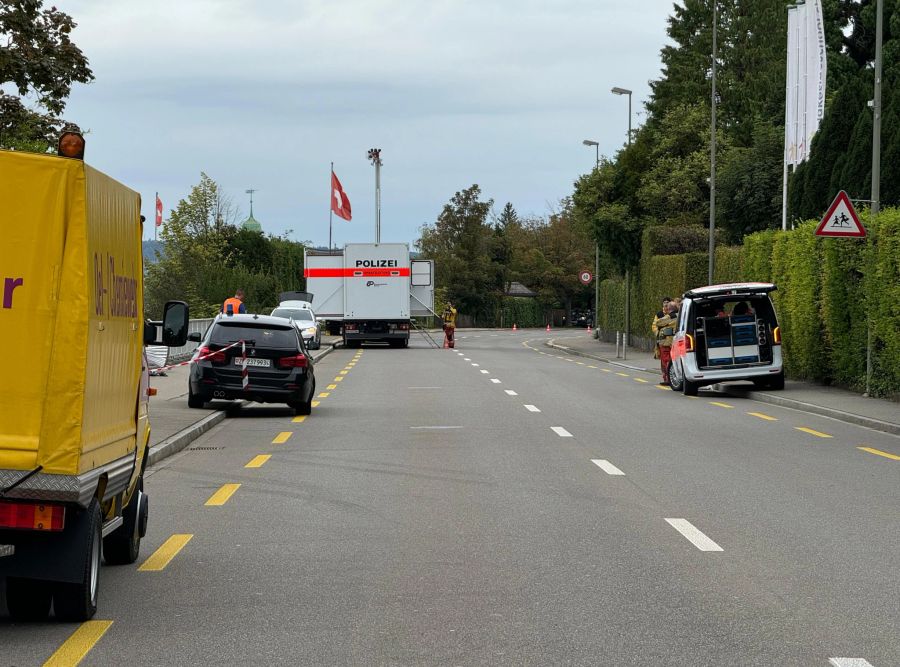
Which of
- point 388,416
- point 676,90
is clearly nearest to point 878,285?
point 388,416

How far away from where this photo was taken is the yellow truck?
6.02 meters

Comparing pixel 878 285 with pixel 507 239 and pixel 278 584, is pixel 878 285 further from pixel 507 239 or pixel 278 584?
pixel 507 239

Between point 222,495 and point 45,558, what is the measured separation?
16.7ft

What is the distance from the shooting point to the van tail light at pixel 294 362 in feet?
65.1

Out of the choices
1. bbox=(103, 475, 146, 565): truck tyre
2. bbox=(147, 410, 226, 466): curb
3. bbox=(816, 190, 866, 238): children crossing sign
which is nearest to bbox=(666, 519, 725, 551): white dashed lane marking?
bbox=(103, 475, 146, 565): truck tyre

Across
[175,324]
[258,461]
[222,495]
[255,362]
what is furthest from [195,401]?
[175,324]

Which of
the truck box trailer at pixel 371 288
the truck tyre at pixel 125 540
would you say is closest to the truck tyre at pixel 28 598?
the truck tyre at pixel 125 540

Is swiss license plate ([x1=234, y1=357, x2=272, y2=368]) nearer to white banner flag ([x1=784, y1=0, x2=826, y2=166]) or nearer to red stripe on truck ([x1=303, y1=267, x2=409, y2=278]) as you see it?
white banner flag ([x1=784, y1=0, x2=826, y2=166])

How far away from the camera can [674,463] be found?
45.2ft

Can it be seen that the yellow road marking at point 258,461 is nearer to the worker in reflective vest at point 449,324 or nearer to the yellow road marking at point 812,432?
the yellow road marking at point 812,432

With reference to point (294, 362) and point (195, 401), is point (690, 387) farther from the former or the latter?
point (195, 401)

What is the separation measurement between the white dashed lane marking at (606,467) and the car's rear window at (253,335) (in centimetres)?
730

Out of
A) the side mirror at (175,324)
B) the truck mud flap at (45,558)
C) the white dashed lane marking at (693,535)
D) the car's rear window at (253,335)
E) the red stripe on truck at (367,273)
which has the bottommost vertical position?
the white dashed lane marking at (693,535)

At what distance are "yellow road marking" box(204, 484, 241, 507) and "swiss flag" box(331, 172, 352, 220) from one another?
52012mm
